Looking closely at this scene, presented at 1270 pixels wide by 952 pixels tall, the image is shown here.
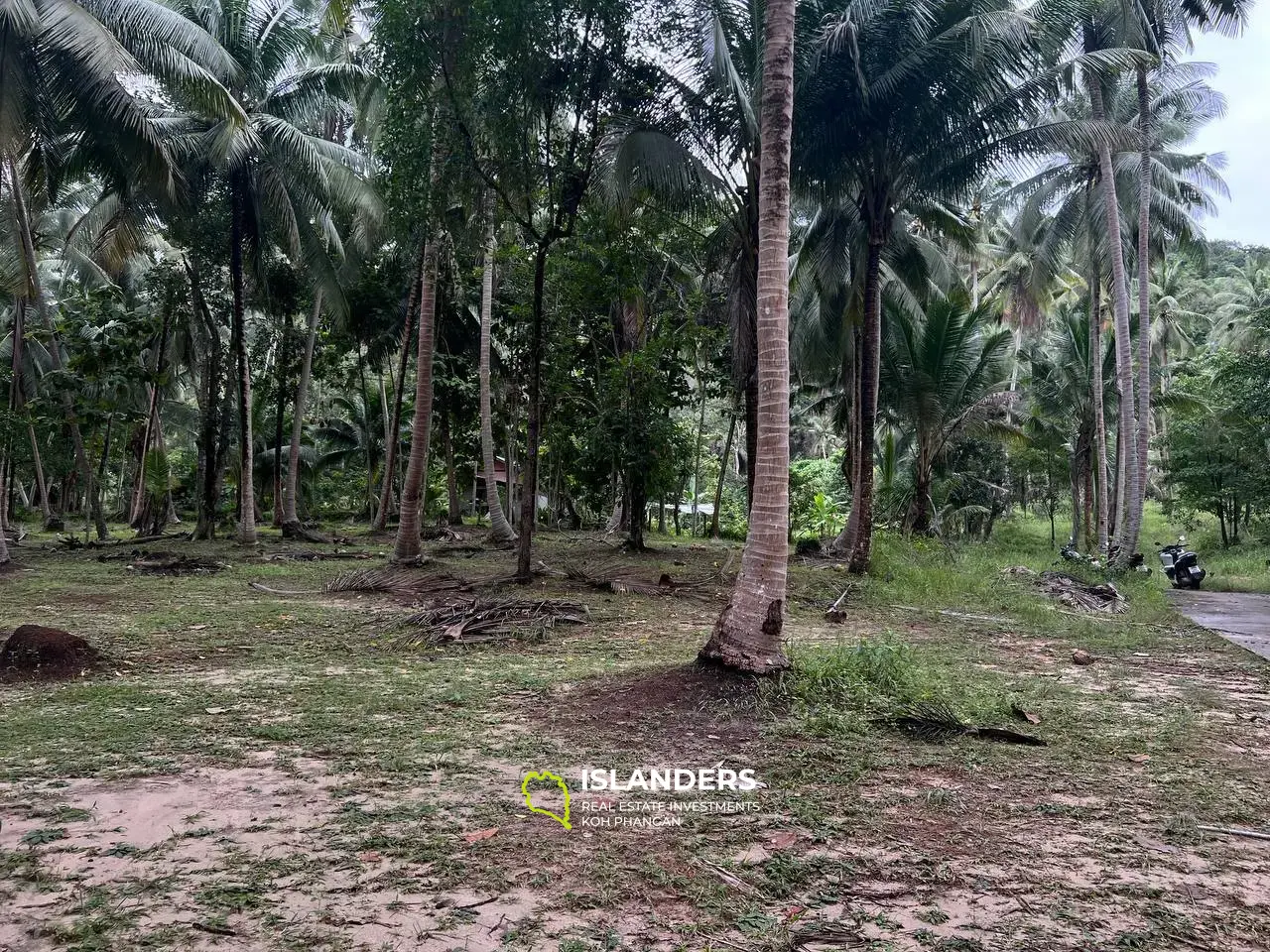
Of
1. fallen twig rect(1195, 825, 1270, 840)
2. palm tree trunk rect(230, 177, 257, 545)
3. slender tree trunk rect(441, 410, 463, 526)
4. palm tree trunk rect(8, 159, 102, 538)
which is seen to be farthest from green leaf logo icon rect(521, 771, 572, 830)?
slender tree trunk rect(441, 410, 463, 526)

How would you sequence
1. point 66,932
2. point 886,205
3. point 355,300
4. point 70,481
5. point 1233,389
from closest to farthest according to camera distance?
1. point 66,932
2. point 886,205
3. point 1233,389
4. point 355,300
5. point 70,481

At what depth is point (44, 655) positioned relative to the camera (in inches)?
240

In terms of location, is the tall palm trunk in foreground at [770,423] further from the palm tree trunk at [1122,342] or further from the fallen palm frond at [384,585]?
the palm tree trunk at [1122,342]

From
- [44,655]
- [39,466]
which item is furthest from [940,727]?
[39,466]

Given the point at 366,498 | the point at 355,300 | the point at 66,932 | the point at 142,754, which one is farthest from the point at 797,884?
the point at 366,498

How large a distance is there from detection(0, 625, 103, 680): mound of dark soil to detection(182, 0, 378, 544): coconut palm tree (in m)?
11.1

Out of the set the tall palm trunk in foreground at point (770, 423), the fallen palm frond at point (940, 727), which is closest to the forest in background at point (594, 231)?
the tall palm trunk in foreground at point (770, 423)

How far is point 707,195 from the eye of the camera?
12977mm

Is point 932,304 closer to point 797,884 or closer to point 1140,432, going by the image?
point 1140,432

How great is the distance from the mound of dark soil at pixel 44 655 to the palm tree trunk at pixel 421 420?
631cm

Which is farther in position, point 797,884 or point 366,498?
point 366,498

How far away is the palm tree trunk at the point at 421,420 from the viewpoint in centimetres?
1262

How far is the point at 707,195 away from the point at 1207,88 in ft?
46.1

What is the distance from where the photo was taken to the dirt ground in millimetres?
2725
